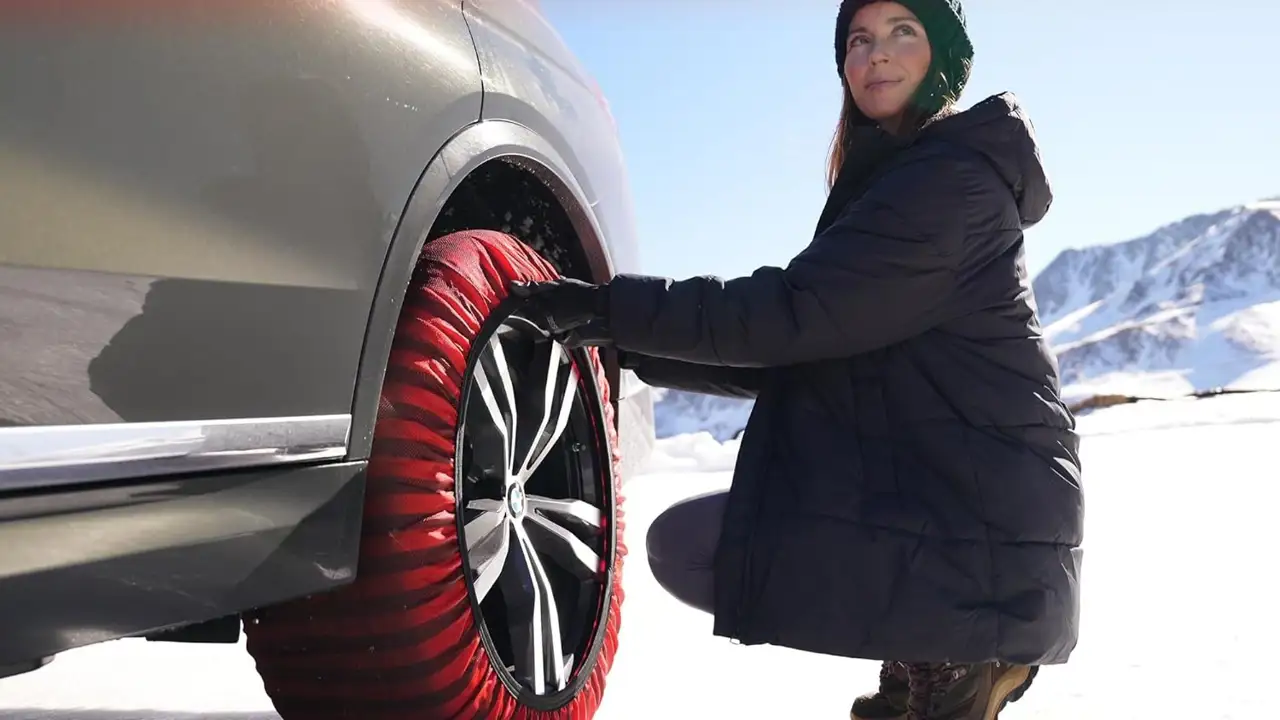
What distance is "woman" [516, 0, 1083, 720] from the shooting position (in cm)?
135

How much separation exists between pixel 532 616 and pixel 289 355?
639 millimetres

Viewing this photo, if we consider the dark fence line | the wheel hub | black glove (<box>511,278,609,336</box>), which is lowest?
the dark fence line

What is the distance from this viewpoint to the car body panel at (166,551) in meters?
0.88

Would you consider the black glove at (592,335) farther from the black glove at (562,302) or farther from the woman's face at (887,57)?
the woman's face at (887,57)

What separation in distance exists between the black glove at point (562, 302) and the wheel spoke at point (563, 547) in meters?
0.32

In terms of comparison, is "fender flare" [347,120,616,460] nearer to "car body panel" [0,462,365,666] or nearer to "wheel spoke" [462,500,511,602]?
"car body panel" [0,462,365,666]

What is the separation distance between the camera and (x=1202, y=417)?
26.8 ft

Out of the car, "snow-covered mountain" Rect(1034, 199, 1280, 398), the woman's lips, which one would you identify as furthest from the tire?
"snow-covered mountain" Rect(1034, 199, 1280, 398)

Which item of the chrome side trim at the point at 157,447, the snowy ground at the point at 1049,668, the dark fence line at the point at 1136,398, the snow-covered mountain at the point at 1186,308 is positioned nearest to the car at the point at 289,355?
the chrome side trim at the point at 157,447

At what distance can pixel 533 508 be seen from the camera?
1.65m

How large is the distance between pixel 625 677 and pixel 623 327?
0.96 m

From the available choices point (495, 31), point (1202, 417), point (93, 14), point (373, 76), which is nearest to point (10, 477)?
point (93, 14)

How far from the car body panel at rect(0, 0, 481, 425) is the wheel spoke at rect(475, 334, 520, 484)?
0.96 feet

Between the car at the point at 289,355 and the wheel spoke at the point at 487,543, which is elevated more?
the car at the point at 289,355
